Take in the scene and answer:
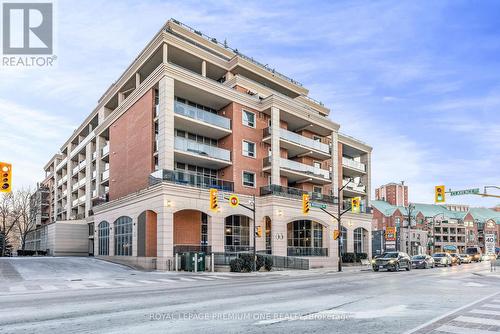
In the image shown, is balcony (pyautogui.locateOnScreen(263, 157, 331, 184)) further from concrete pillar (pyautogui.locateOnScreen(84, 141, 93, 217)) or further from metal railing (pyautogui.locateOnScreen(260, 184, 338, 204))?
concrete pillar (pyautogui.locateOnScreen(84, 141, 93, 217))

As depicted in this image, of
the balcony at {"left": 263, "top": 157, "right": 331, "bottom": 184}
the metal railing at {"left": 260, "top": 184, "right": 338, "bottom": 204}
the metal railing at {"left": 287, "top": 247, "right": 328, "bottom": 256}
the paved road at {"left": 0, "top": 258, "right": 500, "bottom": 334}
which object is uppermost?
the balcony at {"left": 263, "top": 157, "right": 331, "bottom": 184}

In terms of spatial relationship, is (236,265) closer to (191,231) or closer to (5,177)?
(191,231)

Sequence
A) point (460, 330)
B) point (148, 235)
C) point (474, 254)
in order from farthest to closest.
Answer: point (474, 254) < point (148, 235) < point (460, 330)

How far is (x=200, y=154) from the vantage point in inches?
1484

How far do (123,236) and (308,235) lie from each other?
19896 mm

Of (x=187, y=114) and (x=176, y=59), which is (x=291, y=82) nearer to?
(x=176, y=59)

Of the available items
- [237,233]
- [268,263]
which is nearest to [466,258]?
[237,233]

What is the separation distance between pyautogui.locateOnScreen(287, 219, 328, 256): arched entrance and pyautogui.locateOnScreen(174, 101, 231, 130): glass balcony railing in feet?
48.5

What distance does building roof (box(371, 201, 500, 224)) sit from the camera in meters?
113

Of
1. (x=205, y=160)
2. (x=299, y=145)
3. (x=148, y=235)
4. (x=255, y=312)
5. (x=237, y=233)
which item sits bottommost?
(x=255, y=312)

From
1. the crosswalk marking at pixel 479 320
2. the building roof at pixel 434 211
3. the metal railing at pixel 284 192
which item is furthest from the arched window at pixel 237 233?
the building roof at pixel 434 211

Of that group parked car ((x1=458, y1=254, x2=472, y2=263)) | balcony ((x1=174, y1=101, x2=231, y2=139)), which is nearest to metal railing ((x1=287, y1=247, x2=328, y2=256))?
balcony ((x1=174, y1=101, x2=231, y2=139))

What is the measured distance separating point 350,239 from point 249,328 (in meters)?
44.5

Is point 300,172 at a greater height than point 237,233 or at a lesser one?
greater
